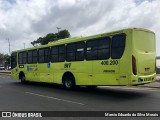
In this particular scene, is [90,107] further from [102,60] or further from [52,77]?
[52,77]

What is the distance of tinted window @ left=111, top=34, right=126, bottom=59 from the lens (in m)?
12.8

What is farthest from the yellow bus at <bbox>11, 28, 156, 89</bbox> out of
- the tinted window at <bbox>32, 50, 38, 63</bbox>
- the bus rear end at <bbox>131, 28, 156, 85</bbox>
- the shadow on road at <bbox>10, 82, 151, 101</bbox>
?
the tinted window at <bbox>32, 50, 38, 63</bbox>

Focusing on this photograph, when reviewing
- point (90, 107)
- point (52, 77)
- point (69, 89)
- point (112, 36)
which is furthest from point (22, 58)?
point (90, 107)

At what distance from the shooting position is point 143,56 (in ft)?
42.8

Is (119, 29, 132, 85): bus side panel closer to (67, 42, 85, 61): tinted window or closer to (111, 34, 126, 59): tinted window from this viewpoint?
(111, 34, 126, 59): tinted window

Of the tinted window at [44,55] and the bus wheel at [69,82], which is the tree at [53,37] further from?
the bus wheel at [69,82]

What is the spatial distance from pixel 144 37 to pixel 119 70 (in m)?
2.07

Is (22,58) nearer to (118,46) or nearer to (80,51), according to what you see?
(80,51)

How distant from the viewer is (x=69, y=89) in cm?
1662

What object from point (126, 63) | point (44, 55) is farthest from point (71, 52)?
point (126, 63)

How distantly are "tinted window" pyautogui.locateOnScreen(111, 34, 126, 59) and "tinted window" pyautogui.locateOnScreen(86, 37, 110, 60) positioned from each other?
359 millimetres

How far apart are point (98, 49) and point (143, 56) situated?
94.7 inches

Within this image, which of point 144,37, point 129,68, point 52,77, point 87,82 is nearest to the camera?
point 129,68

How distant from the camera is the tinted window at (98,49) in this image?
1362 centimetres
